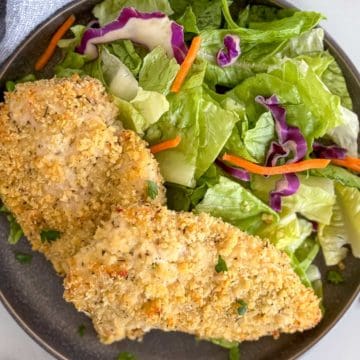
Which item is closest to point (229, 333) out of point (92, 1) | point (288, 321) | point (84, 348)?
point (288, 321)

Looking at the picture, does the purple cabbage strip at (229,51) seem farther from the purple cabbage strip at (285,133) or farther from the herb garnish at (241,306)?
the herb garnish at (241,306)

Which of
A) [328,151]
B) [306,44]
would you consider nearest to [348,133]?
[328,151]

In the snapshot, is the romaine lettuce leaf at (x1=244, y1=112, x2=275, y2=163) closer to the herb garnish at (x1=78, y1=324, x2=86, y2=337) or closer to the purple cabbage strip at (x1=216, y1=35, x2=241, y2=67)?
the purple cabbage strip at (x1=216, y1=35, x2=241, y2=67)

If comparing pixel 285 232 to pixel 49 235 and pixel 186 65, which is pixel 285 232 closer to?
pixel 186 65

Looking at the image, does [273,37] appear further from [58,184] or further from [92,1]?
[58,184]

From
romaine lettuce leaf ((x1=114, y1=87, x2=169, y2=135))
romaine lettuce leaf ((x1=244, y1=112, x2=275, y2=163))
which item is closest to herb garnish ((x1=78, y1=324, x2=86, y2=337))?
romaine lettuce leaf ((x1=114, y1=87, x2=169, y2=135))
